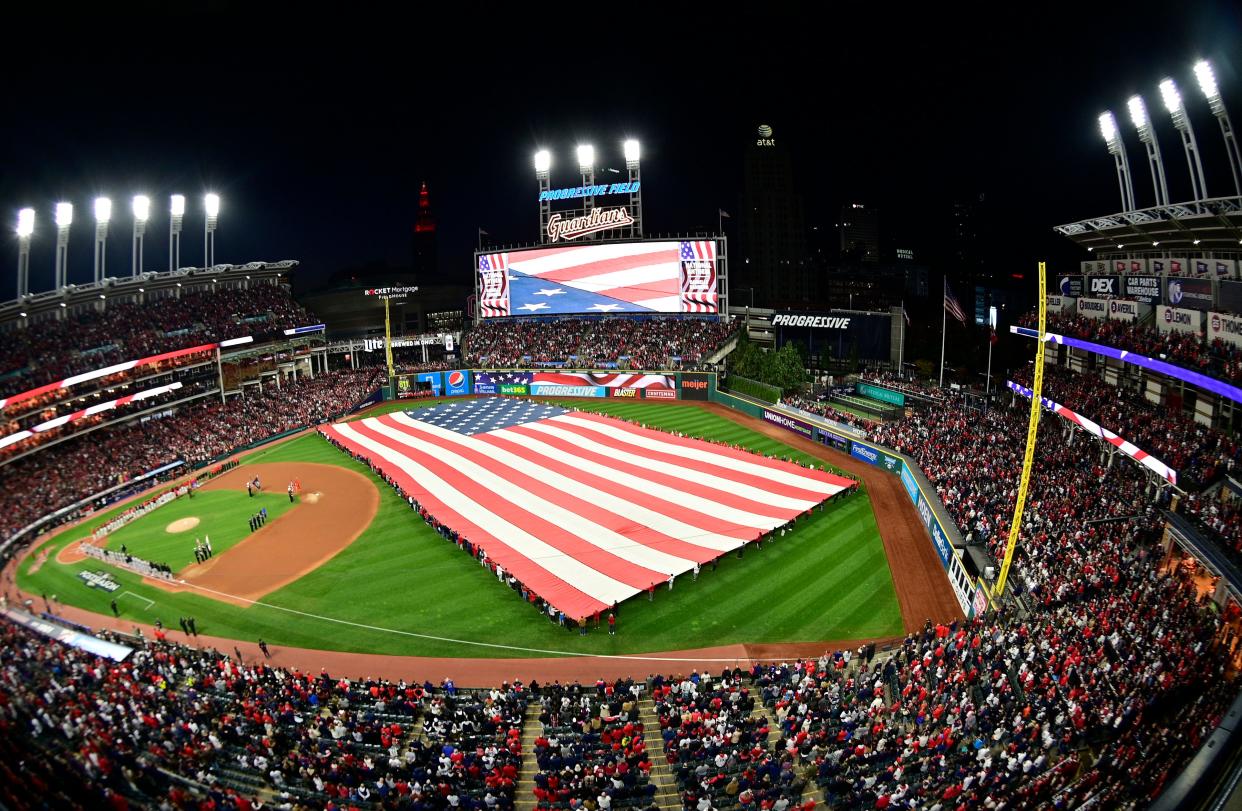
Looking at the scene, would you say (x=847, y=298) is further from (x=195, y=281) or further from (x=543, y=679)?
(x=543, y=679)

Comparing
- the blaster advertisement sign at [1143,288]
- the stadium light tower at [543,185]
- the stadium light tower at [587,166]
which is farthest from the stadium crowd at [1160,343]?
the stadium light tower at [543,185]

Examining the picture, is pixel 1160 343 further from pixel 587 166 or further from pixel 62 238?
pixel 62 238

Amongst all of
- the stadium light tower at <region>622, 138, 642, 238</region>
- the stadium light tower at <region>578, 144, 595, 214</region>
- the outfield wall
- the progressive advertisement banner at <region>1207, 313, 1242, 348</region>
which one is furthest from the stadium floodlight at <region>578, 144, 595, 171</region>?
the progressive advertisement banner at <region>1207, 313, 1242, 348</region>

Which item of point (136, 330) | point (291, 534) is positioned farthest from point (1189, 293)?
point (136, 330)

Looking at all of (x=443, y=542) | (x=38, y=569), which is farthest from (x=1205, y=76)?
(x=38, y=569)

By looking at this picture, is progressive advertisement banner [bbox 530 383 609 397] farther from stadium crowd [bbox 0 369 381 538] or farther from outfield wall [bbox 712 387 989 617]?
stadium crowd [bbox 0 369 381 538]
